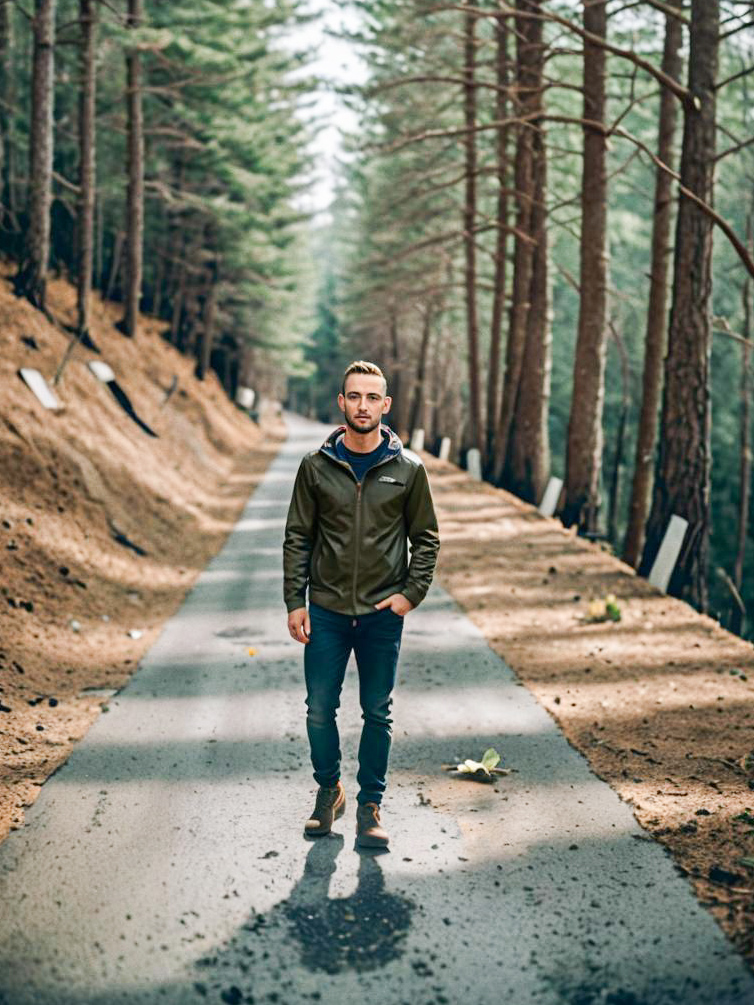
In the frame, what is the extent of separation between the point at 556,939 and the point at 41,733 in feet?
13.8

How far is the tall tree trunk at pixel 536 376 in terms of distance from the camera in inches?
887

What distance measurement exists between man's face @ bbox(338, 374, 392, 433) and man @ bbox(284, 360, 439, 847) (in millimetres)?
11

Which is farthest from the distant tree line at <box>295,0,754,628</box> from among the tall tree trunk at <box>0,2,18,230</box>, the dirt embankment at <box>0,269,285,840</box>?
the tall tree trunk at <box>0,2,18,230</box>

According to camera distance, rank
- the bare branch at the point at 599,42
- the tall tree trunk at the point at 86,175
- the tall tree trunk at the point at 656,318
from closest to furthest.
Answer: the bare branch at the point at 599,42, the tall tree trunk at the point at 656,318, the tall tree trunk at the point at 86,175

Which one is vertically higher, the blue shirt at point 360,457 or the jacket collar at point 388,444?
the jacket collar at point 388,444

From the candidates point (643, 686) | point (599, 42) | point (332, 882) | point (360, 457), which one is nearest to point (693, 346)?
point (599, 42)

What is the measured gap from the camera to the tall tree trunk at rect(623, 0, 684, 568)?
1745 centimetres

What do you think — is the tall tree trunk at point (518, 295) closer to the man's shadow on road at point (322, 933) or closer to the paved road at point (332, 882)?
the paved road at point (332, 882)

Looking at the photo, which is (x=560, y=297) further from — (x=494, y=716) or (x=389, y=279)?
(x=494, y=716)

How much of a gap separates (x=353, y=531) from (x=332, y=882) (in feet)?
5.53

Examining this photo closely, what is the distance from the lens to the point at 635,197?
5403 centimetres

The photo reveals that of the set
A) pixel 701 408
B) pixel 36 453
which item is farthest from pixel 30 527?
pixel 701 408

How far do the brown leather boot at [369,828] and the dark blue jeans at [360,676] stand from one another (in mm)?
49

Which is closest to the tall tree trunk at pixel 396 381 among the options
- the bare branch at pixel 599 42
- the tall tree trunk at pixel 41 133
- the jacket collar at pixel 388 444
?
the tall tree trunk at pixel 41 133
